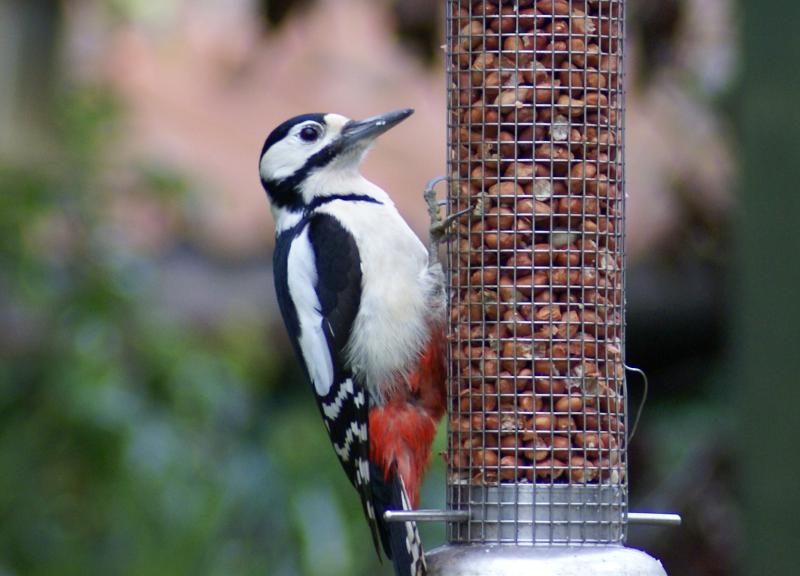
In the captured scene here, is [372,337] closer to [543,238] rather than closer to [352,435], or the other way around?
[352,435]

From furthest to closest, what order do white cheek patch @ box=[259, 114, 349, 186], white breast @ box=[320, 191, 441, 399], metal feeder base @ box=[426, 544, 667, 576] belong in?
white cheek patch @ box=[259, 114, 349, 186] → white breast @ box=[320, 191, 441, 399] → metal feeder base @ box=[426, 544, 667, 576]

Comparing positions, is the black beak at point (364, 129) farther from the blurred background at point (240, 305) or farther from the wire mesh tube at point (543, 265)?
the wire mesh tube at point (543, 265)

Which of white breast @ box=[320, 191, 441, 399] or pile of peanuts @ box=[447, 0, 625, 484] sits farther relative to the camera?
white breast @ box=[320, 191, 441, 399]

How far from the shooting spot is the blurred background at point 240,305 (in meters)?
5.61

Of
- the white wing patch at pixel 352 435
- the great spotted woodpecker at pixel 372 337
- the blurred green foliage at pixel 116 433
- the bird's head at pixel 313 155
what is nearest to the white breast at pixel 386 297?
the great spotted woodpecker at pixel 372 337

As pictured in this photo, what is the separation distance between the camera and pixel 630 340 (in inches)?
376

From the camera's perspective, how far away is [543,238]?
383 centimetres

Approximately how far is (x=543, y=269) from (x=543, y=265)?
0.01m

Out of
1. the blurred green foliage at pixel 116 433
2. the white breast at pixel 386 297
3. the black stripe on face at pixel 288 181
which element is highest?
the black stripe on face at pixel 288 181

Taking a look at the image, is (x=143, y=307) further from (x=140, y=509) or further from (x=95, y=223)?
(x=140, y=509)

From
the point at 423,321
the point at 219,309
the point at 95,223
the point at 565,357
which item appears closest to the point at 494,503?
the point at 565,357

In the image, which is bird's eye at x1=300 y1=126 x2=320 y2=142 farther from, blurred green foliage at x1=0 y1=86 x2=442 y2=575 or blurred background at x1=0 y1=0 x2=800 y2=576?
blurred green foliage at x1=0 y1=86 x2=442 y2=575

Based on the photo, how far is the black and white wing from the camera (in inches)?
174

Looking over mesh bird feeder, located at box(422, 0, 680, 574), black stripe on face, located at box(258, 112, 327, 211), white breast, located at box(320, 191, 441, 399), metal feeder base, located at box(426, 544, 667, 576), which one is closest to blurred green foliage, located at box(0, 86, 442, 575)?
black stripe on face, located at box(258, 112, 327, 211)
